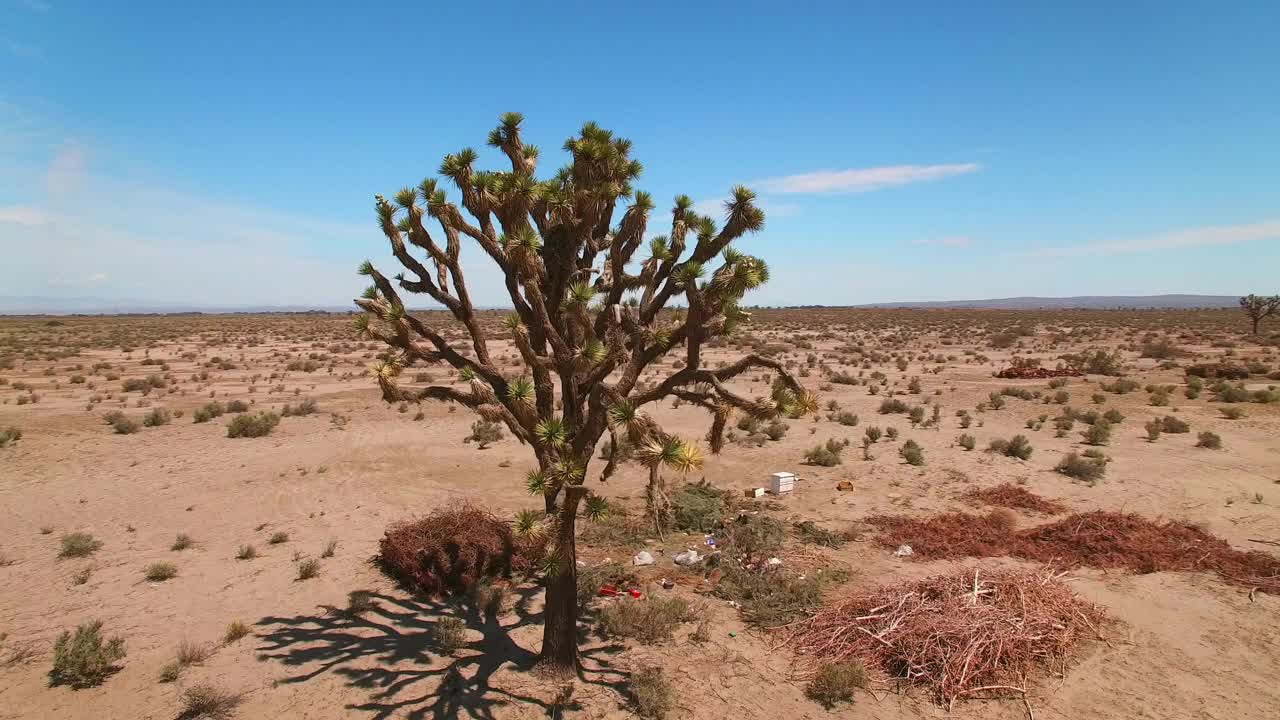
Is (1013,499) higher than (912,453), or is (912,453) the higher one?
(912,453)

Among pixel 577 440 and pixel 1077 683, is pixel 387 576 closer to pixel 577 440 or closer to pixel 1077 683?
pixel 577 440

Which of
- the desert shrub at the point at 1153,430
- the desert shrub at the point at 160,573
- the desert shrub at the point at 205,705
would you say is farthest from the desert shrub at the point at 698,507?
the desert shrub at the point at 1153,430

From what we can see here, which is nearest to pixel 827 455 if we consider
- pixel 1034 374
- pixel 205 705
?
pixel 205 705

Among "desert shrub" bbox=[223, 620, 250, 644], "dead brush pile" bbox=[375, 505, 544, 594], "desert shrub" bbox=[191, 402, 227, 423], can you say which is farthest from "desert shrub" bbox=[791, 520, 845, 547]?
"desert shrub" bbox=[191, 402, 227, 423]

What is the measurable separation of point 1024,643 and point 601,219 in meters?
6.12

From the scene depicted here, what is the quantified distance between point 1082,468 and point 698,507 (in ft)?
27.7

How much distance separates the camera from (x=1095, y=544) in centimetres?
942

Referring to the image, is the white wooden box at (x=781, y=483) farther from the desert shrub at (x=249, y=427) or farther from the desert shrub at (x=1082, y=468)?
the desert shrub at (x=249, y=427)

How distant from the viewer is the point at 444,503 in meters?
12.1

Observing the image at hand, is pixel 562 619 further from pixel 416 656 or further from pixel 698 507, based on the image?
pixel 698 507

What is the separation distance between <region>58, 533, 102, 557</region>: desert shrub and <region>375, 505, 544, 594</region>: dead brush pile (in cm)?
427

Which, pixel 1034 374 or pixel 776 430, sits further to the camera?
pixel 1034 374

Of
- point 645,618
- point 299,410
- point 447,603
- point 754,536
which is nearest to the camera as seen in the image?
point 645,618

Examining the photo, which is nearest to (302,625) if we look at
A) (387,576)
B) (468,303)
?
(387,576)
